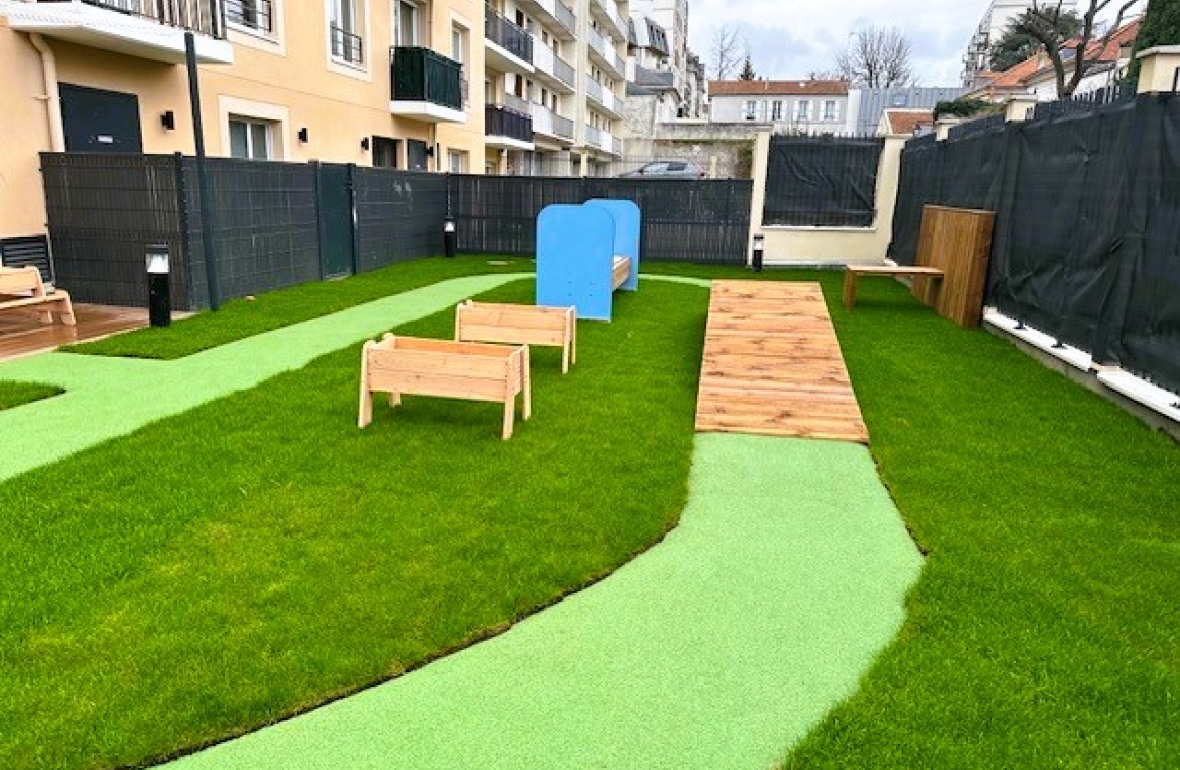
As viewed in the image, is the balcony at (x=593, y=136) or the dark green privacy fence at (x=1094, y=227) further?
the balcony at (x=593, y=136)

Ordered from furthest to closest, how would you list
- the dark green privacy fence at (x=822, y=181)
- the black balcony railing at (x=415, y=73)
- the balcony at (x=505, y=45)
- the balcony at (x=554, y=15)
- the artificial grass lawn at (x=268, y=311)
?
the balcony at (x=554, y=15) < the balcony at (x=505, y=45) < the black balcony railing at (x=415, y=73) < the dark green privacy fence at (x=822, y=181) < the artificial grass lawn at (x=268, y=311)

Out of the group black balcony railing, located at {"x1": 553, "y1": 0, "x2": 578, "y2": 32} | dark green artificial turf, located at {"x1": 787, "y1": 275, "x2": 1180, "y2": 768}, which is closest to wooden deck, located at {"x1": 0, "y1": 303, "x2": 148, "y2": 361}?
dark green artificial turf, located at {"x1": 787, "y1": 275, "x2": 1180, "y2": 768}

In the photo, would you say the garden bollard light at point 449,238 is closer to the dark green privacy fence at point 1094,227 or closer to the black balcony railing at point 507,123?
the black balcony railing at point 507,123

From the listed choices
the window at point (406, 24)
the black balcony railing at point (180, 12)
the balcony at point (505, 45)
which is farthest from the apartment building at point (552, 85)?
the black balcony railing at point (180, 12)

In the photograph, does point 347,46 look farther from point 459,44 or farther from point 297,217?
point 459,44

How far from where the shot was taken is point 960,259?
11445mm

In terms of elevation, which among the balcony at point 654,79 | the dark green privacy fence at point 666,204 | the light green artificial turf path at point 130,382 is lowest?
the light green artificial turf path at point 130,382

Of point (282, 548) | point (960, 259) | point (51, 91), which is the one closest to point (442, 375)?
point (282, 548)

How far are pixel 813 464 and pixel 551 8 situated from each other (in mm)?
35098

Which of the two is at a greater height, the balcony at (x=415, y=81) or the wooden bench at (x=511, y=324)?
the balcony at (x=415, y=81)

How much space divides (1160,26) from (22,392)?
21464 millimetres

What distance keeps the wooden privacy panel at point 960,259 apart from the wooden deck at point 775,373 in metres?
2.55

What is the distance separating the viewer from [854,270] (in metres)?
12.8

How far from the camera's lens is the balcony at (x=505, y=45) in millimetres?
28031
